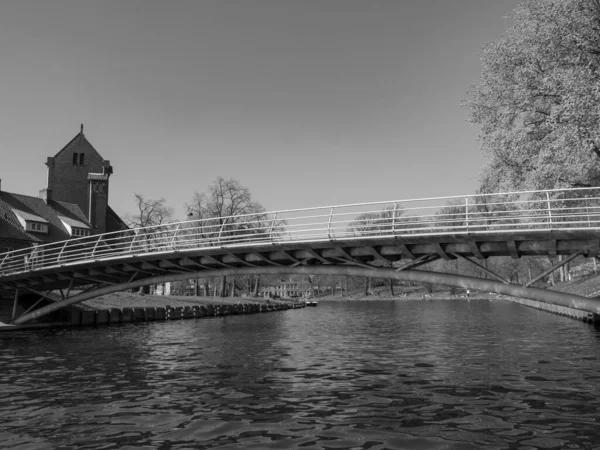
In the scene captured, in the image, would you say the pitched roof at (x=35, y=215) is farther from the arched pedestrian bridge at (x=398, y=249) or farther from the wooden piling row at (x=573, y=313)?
the wooden piling row at (x=573, y=313)

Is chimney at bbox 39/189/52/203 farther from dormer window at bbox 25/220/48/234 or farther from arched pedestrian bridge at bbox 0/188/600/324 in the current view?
arched pedestrian bridge at bbox 0/188/600/324

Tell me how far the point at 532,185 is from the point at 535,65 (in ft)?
22.8

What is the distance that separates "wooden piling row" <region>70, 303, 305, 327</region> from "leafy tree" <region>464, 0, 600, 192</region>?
96.2 ft

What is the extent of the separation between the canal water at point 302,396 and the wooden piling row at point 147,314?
12.7m

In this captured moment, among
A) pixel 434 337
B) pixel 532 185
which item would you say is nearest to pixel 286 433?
pixel 434 337

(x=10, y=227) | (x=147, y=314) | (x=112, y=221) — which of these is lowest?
(x=147, y=314)

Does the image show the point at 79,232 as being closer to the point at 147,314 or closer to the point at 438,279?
the point at 147,314

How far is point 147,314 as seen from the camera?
44.8 metres

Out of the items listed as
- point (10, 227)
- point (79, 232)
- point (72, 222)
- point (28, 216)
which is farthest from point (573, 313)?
point (28, 216)

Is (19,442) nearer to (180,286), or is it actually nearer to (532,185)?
(532,185)

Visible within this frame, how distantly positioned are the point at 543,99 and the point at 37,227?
51752mm

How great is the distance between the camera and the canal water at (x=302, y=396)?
9.76 meters

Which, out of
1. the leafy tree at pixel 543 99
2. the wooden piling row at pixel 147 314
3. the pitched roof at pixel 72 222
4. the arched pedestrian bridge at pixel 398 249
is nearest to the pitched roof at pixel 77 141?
the pitched roof at pixel 72 222

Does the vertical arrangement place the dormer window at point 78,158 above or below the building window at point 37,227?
above
